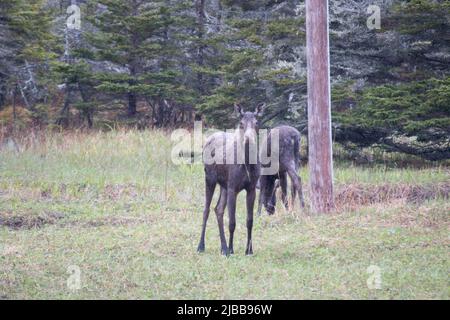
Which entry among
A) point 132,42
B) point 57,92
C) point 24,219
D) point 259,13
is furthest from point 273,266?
point 57,92

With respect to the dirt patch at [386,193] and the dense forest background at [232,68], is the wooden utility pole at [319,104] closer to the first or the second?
the dirt patch at [386,193]

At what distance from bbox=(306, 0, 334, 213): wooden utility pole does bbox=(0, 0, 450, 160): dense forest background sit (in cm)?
398

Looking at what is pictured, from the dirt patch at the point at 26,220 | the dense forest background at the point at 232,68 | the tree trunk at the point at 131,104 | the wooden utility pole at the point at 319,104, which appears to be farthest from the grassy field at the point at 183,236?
the tree trunk at the point at 131,104

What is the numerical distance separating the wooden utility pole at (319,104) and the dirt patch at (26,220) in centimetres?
509

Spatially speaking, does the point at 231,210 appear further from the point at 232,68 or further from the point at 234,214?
the point at 232,68

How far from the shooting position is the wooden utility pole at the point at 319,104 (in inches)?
550

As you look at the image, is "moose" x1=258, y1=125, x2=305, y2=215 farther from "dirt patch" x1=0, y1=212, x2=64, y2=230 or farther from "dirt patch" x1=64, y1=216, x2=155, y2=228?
"dirt patch" x1=0, y1=212, x2=64, y2=230

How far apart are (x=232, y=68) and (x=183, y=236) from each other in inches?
382

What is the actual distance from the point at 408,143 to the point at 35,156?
10.3 m

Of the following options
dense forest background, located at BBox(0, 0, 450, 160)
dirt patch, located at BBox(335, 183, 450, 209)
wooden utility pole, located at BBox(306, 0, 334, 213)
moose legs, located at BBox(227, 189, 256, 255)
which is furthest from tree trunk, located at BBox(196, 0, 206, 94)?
moose legs, located at BBox(227, 189, 256, 255)

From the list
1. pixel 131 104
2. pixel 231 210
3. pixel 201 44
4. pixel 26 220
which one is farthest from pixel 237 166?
pixel 131 104

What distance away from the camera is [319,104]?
14.0m

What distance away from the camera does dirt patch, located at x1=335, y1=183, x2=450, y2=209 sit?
14959 millimetres
